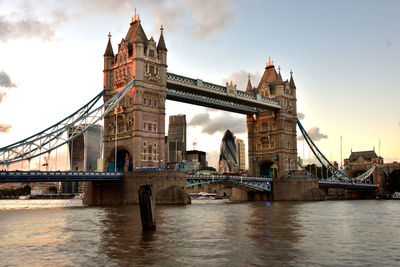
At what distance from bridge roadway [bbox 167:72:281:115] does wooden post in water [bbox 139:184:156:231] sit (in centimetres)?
5159

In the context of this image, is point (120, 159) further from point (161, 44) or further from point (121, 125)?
point (161, 44)

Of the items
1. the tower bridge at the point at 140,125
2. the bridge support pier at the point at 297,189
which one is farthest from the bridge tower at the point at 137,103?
the bridge support pier at the point at 297,189

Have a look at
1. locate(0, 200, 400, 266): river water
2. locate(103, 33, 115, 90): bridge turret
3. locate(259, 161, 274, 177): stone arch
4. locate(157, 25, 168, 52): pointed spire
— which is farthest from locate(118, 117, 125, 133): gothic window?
locate(0, 200, 400, 266): river water

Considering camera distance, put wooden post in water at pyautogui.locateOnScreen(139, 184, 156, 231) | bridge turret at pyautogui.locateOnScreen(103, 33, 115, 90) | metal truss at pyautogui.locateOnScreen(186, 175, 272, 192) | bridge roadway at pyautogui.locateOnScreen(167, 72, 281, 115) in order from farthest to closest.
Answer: metal truss at pyautogui.locateOnScreen(186, 175, 272, 192) → bridge roadway at pyautogui.locateOnScreen(167, 72, 281, 115) → bridge turret at pyautogui.locateOnScreen(103, 33, 115, 90) → wooden post in water at pyautogui.locateOnScreen(139, 184, 156, 231)

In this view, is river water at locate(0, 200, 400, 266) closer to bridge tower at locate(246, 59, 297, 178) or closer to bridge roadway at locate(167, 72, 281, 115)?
bridge roadway at locate(167, 72, 281, 115)

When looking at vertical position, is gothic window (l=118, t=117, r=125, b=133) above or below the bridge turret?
below

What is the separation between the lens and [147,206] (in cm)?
2497

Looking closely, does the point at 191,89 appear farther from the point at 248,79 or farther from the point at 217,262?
the point at 217,262

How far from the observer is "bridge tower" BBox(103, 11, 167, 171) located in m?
69.6

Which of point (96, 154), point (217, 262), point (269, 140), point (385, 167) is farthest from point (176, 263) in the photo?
point (96, 154)

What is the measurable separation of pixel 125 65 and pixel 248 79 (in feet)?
148

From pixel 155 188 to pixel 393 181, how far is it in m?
98.5

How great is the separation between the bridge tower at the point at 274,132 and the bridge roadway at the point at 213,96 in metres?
3.00

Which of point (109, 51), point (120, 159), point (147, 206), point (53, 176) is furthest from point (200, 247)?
point (109, 51)
